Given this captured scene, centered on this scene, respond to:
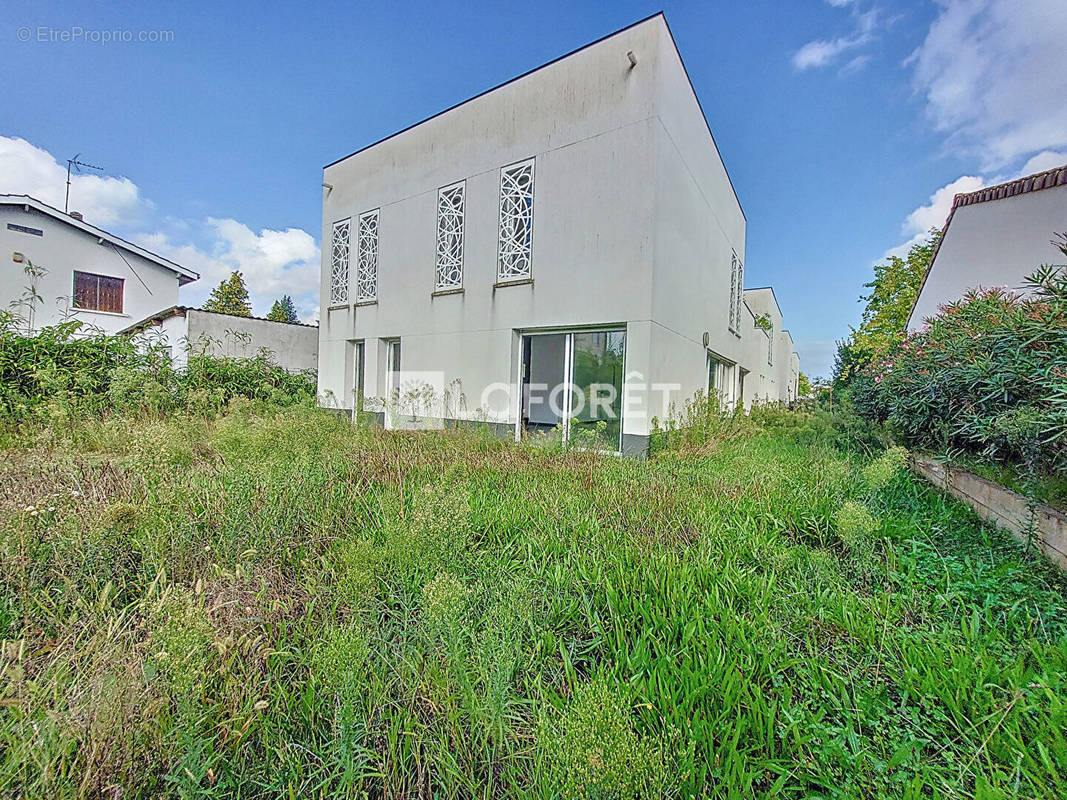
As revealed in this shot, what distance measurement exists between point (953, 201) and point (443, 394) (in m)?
13.7

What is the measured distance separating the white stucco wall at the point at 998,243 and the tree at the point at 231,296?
120ft

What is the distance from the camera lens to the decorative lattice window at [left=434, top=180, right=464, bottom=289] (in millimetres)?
8539

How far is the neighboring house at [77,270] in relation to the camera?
41.9ft

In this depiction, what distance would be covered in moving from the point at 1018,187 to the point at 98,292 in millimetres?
25318

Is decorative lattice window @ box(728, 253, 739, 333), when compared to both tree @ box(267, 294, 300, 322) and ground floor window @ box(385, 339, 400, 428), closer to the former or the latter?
ground floor window @ box(385, 339, 400, 428)

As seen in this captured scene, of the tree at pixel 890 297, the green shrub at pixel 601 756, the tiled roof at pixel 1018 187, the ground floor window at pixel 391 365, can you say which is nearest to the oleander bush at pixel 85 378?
the ground floor window at pixel 391 365

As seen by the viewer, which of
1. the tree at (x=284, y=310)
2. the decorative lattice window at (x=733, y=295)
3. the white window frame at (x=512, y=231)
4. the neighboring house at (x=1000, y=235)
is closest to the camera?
the white window frame at (x=512, y=231)

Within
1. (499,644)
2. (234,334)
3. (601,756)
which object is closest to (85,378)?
(234,334)

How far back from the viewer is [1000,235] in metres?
9.60

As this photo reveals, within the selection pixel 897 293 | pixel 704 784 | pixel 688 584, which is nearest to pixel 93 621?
pixel 704 784

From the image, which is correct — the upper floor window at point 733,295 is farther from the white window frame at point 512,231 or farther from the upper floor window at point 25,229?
the upper floor window at point 25,229

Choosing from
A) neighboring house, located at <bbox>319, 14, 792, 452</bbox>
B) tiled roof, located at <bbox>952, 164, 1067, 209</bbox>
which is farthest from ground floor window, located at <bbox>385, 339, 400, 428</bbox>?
tiled roof, located at <bbox>952, 164, 1067, 209</bbox>

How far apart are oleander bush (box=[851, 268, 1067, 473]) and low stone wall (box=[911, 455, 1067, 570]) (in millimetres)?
224

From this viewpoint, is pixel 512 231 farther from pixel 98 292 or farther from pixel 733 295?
pixel 98 292
